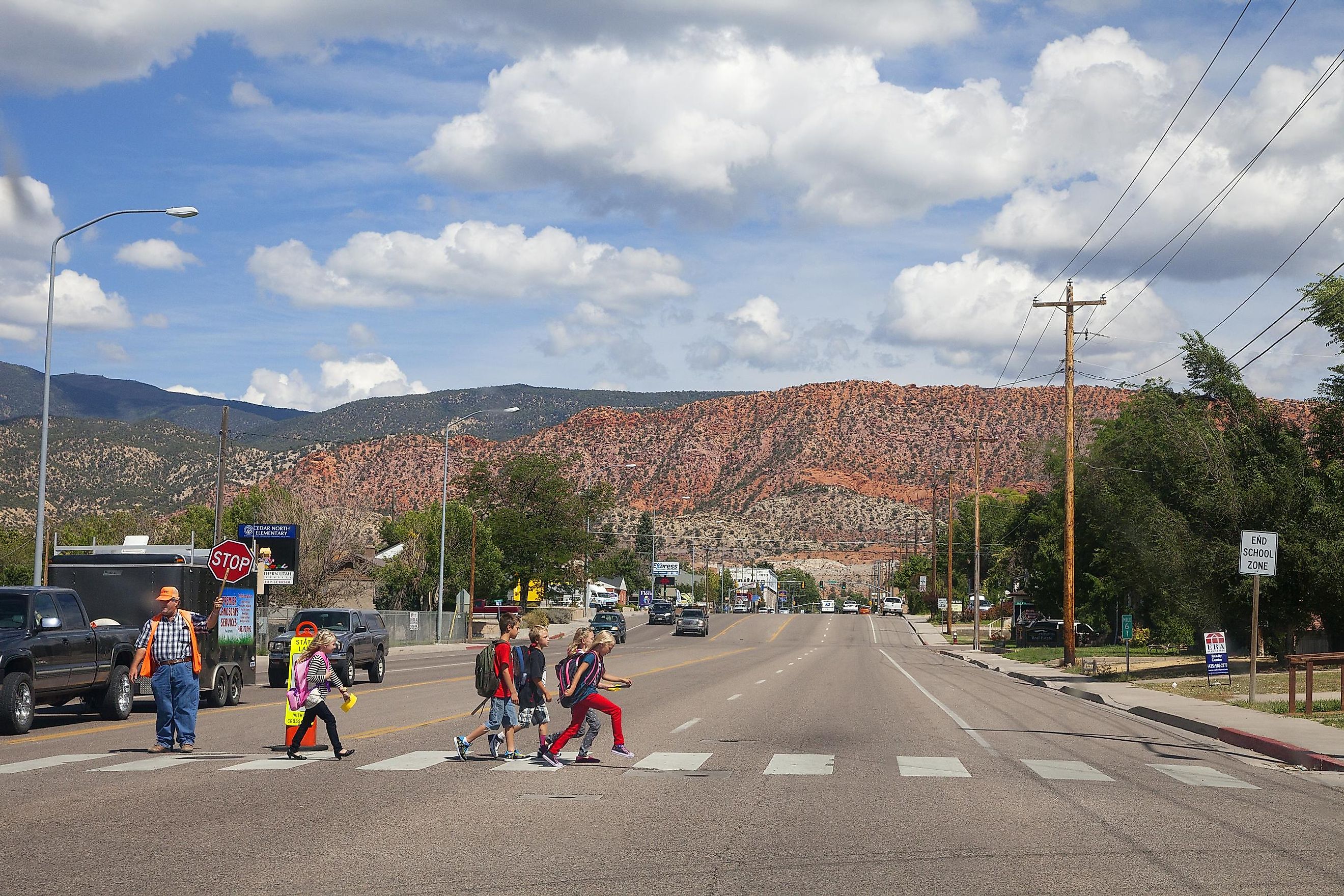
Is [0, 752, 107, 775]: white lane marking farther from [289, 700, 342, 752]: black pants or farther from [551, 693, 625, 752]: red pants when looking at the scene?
[551, 693, 625, 752]: red pants

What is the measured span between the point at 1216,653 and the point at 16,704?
22984 mm

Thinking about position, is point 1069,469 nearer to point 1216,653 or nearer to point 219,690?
point 1216,653

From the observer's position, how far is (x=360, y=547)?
277 feet

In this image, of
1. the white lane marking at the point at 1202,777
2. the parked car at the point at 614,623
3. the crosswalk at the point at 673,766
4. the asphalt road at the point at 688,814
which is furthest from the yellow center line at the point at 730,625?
the crosswalk at the point at 673,766

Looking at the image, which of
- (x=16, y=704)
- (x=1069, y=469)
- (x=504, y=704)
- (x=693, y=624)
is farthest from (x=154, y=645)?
(x=693, y=624)

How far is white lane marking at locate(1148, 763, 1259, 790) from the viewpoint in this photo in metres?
14.1

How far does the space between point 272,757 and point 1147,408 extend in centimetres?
4724

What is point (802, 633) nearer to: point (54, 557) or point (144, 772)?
point (54, 557)

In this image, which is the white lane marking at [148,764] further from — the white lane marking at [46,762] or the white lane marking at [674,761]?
the white lane marking at [674,761]

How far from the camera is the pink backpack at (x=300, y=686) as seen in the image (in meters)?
14.6

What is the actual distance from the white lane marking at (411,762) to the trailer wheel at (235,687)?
8.81 metres

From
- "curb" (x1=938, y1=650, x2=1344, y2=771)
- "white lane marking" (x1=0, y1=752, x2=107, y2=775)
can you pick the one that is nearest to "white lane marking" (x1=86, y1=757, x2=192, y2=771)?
"white lane marking" (x1=0, y1=752, x2=107, y2=775)

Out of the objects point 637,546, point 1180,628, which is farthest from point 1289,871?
point 637,546

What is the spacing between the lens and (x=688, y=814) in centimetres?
1115
